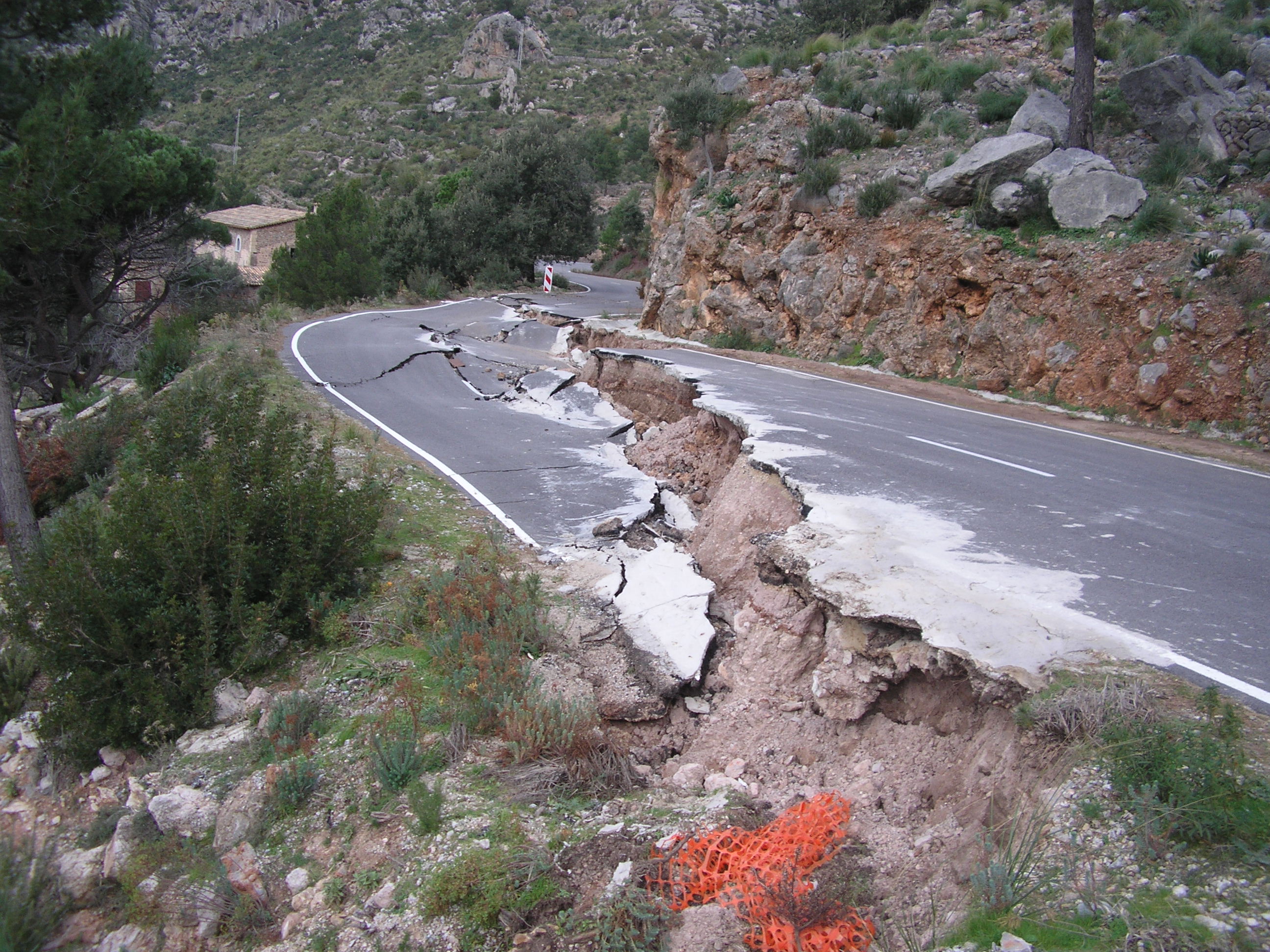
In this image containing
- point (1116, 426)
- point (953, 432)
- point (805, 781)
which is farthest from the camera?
point (1116, 426)

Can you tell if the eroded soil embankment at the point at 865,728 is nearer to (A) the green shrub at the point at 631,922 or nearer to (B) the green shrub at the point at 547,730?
(B) the green shrub at the point at 547,730

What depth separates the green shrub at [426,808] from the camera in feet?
13.5

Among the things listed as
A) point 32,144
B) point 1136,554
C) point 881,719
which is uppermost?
point 32,144

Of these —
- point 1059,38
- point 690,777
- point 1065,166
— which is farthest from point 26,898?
point 1059,38

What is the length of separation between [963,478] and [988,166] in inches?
415

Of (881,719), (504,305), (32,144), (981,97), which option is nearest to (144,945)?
(881,719)

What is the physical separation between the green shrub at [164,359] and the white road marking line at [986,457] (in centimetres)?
1170

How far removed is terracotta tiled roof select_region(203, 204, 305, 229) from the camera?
41.9 metres

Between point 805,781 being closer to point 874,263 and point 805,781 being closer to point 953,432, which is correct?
point 953,432

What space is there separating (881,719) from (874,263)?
13.9 meters

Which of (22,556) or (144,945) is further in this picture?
(22,556)

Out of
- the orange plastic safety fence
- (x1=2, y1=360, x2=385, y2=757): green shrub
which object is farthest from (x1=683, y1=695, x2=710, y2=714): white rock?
(x1=2, y1=360, x2=385, y2=757): green shrub

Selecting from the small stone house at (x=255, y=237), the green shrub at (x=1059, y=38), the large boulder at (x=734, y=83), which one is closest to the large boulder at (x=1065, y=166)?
the green shrub at (x=1059, y=38)

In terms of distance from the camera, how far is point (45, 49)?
845 cm
